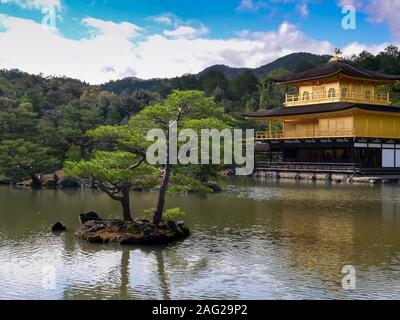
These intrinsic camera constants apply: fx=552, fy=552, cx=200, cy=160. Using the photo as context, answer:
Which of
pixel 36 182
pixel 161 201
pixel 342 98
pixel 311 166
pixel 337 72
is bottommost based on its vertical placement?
pixel 36 182

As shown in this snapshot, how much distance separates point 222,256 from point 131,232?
352 centimetres

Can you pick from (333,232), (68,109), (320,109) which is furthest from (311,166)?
(333,232)

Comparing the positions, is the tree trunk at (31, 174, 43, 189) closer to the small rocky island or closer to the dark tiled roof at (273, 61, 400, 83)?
the small rocky island

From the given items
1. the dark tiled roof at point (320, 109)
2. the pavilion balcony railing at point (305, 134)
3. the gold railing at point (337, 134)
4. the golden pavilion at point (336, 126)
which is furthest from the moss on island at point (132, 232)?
the dark tiled roof at point (320, 109)

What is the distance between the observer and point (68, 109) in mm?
39688

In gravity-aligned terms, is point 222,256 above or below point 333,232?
below

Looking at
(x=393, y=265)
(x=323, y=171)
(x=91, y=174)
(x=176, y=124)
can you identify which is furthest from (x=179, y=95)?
(x=323, y=171)

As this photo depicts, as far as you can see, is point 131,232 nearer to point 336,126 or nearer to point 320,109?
point 336,126

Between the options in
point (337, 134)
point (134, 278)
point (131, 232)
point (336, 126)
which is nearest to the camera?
point (134, 278)

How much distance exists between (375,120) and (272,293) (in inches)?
1489

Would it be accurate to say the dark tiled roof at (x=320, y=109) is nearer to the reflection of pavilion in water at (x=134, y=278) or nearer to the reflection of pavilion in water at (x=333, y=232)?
the reflection of pavilion in water at (x=333, y=232)

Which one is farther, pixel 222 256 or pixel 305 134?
pixel 305 134

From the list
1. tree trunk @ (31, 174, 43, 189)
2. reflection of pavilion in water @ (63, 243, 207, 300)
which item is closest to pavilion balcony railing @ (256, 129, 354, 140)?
tree trunk @ (31, 174, 43, 189)
